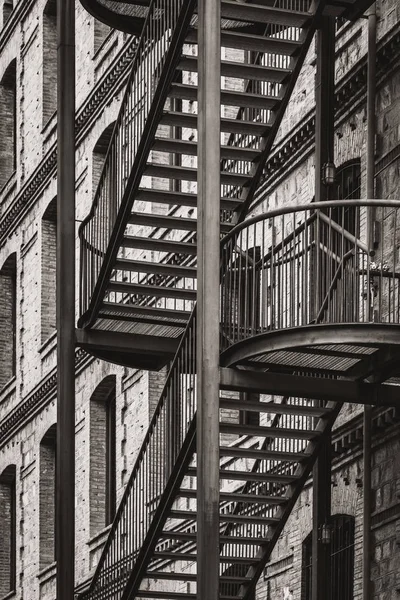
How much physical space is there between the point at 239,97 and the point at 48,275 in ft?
49.6

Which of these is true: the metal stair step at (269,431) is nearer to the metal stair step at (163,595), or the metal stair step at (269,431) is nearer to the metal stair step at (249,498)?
the metal stair step at (249,498)

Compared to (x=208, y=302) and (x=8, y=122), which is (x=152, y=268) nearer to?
(x=208, y=302)

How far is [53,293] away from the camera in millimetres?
34969

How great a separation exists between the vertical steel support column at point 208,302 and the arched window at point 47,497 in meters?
15.3

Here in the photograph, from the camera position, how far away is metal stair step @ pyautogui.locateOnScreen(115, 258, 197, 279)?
70.1 feet

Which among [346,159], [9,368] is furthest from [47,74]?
[346,159]

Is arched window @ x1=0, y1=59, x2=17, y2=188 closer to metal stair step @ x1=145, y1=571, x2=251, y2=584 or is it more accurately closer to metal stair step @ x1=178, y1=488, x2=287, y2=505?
metal stair step @ x1=145, y1=571, x2=251, y2=584

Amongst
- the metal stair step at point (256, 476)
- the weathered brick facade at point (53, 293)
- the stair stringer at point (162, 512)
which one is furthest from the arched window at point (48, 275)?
the metal stair step at point (256, 476)

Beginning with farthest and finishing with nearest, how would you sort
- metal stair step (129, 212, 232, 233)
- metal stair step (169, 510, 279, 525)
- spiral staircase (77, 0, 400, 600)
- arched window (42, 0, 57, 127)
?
arched window (42, 0, 57, 127)
metal stair step (129, 212, 232, 233)
metal stair step (169, 510, 279, 525)
spiral staircase (77, 0, 400, 600)

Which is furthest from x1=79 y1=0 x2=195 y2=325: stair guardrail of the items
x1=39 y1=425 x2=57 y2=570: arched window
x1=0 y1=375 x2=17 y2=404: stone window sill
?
x1=0 y1=375 x2=17 y2=404: stone window sill

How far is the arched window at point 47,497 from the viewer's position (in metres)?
33.3

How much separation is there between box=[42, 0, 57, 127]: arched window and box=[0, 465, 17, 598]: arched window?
6.68m

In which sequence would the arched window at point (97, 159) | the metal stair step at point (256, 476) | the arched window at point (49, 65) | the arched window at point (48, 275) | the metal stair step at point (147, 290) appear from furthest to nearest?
the arched window at point (49, 65)
the arched window at point (48, 275)
the arched window at point (97, 159)
the metal stair step at point (147, 290)
the metal stair step at point (256, 476)

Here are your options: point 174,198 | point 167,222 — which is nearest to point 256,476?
point 167,222
